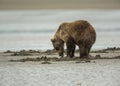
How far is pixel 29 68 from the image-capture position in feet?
64.9

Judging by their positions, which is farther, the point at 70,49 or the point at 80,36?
the point at 70,49

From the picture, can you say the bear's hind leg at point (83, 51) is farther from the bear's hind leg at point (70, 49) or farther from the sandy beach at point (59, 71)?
the bear's hind leg at point (70, 49)

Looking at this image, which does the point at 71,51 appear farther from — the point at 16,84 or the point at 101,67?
the point at 16,84

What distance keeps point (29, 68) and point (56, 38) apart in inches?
139

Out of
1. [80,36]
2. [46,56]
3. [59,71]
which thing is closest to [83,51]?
[80,36]

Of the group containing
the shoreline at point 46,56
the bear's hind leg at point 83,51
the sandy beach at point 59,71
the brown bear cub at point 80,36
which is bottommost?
the shoreline at point 46,56

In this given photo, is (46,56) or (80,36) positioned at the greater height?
(80,36)

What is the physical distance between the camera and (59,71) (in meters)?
18.6

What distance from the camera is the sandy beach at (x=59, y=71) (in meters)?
16.3

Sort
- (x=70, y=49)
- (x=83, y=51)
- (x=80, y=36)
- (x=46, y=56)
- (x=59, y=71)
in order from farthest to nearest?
(x=46, y=56) < (x=70, y=49) < (x=83, y=51) < (x=80, y=36) < (x=59, y=71)

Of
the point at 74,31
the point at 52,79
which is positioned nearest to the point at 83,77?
the point at 52,79

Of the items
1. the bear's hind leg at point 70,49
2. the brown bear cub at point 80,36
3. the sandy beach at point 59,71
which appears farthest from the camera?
the bear's hind leg at point 70,49

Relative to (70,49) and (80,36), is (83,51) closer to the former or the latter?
(80,36)

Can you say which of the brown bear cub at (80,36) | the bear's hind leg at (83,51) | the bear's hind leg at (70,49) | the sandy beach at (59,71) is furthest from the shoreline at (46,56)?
the brown bear cub at (80,36)
